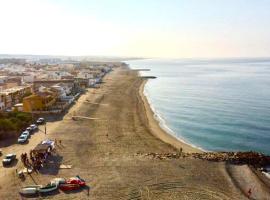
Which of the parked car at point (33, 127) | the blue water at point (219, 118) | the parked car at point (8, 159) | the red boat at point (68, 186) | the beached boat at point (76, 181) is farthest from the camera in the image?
the parked car at point (33, 127)

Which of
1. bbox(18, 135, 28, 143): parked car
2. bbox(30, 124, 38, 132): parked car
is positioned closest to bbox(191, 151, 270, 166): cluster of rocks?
bbox(18, 135, 28, 143): parked car

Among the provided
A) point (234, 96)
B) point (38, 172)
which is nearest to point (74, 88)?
point (234, 96)

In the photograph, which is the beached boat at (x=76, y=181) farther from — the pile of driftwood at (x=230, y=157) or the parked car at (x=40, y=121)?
the parked car at (x=40, y=121)

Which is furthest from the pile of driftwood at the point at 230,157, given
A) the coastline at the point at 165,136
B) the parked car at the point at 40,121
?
the parked car at the point at 40,121

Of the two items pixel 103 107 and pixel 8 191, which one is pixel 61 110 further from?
pixel 8 191

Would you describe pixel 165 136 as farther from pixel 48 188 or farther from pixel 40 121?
pixel 48 188

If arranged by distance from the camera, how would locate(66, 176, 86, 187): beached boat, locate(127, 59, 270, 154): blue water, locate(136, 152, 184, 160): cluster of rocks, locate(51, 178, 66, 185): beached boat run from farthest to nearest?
1. locate(127, 59, 270, 154): blue water
2. locate(136, 152, 184, 160): cluster of rocks
3. locate(66, 176, 86, 187): beached boat
4. locate(51, 178, 66, 185): beached boat

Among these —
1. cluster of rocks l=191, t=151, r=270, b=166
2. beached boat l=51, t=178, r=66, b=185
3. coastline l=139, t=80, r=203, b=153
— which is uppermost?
cluster of rocks l=191, t=151, r=270, b=166

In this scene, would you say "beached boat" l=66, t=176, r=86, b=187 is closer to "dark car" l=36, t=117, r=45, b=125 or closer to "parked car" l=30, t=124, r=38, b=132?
"parked car" l=30, t=124, r=38, b=132
